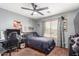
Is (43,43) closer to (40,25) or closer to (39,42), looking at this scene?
(39,42)

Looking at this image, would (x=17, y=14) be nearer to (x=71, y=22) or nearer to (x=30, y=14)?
(x=30, y=14)

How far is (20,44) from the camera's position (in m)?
1.90

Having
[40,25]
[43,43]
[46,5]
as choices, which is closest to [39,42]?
[43,43]

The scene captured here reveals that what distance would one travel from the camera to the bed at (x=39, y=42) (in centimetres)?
188

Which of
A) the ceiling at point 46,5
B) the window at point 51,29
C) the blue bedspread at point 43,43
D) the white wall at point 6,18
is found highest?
the ceiling at point 46,5

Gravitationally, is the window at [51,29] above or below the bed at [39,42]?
above

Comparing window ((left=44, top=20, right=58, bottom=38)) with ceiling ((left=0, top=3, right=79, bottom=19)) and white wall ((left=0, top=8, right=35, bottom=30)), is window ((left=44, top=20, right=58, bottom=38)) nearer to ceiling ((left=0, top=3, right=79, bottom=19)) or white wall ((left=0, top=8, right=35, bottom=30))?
ceiling ((left=0, top=3, right=79, bottom=19))

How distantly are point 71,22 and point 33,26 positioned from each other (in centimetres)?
64

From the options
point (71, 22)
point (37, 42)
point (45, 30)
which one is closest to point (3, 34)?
point (37, 42)

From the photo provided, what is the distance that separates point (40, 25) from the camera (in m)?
1.92

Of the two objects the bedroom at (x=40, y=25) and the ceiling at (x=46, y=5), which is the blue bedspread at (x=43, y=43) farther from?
the ceiling at (x=46, y=5)

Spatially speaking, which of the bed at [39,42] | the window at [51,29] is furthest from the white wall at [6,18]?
the window at [51,29]

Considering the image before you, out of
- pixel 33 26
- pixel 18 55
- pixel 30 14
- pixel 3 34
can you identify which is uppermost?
pixel 30 14

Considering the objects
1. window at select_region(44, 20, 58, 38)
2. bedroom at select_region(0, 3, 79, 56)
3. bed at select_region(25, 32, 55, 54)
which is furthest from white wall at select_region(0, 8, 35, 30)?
window at select_region(44, 20, 58, 38)
